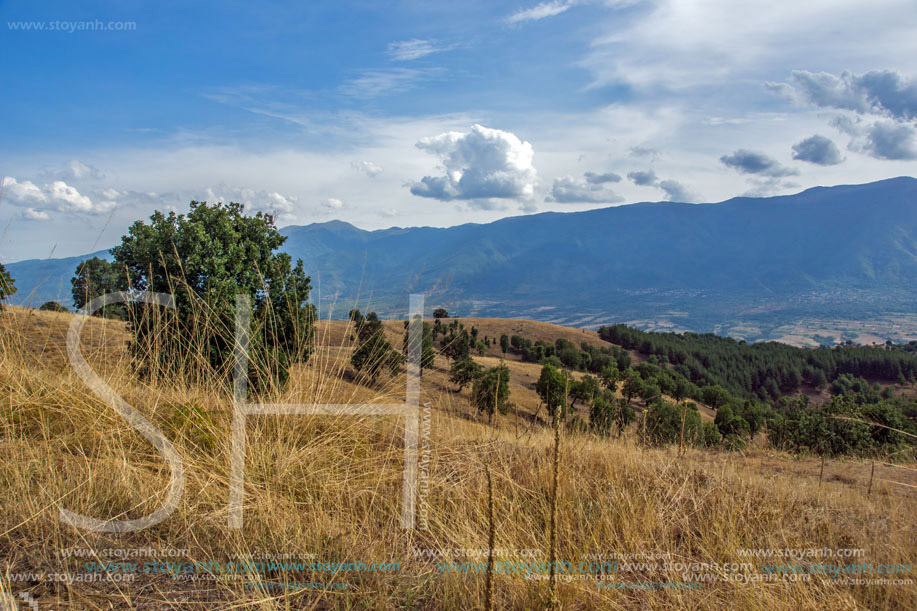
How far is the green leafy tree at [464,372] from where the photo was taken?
5.25 metres

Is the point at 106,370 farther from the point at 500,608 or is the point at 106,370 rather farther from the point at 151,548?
the point at 500,608

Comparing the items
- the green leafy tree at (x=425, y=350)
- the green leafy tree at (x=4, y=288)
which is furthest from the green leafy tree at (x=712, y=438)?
the green leafy tree at (x=4, y=288)

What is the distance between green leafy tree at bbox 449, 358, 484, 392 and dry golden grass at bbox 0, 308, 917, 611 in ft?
2.41

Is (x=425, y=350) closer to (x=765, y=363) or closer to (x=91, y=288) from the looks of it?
(x=91, y=288)

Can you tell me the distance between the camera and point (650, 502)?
11.0 ft

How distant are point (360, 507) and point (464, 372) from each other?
7.99 feet

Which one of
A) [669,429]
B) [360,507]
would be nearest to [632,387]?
[669,429]

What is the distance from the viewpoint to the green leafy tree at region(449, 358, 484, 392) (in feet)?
17.2

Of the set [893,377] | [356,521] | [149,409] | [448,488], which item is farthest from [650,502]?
[893,377]

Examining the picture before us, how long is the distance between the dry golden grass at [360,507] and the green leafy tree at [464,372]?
28.9 inches

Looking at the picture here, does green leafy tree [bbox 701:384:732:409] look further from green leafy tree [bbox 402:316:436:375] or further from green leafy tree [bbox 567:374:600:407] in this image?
green leafy tree [bbox 402:316:436:375]

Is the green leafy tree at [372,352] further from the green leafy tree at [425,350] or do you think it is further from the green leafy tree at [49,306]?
the green leafy tree at [49,306]

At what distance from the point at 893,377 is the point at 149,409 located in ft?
428

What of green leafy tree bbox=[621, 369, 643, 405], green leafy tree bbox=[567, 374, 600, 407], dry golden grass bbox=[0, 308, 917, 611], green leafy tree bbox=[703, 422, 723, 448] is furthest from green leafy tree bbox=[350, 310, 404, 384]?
green leafy tree bbox=[621, 369, 643, 405]
